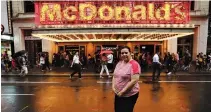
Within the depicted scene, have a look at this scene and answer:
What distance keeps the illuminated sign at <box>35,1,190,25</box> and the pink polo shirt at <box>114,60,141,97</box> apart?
13.3 meters

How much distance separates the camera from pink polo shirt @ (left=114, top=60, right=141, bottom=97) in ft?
11.5

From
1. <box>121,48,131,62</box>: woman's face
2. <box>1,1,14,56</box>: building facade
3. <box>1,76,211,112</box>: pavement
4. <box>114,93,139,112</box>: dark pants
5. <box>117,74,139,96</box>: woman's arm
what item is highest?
<box>1,1,14,56</box>: building facade

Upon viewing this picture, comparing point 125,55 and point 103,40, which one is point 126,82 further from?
point 103,40

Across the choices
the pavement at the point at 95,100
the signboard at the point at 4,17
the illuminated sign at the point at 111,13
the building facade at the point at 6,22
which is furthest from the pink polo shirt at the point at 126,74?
the signboard at the point at 4,17

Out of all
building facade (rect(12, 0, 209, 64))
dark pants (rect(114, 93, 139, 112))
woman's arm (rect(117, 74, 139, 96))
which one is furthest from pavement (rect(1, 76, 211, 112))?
building facade (rect(12, 0, 209, 64))

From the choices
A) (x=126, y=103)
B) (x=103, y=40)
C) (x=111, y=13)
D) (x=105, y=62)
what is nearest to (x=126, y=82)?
(x=126, y=103)

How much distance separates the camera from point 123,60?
3666mm

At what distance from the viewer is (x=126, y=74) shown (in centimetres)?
353

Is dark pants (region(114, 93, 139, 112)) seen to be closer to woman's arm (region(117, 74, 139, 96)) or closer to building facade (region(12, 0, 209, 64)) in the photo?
woman's arm (region(117, 74, 139, 96))

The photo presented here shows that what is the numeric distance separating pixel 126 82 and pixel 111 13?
45.3 ft

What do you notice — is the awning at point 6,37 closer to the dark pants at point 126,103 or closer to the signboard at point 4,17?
the signboard at point 4,17

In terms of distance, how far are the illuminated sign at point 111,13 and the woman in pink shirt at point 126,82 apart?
13.3 meters

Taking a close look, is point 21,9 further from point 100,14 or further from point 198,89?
point 198,89

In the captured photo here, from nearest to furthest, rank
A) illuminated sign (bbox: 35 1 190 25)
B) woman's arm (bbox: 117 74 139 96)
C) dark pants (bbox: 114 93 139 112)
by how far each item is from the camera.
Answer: woman's arm (bbox: 117 74 139 96) → dark pants (bbox: 114 93 139 112) → illuminated sign (bbox: 35 1 190 25)
